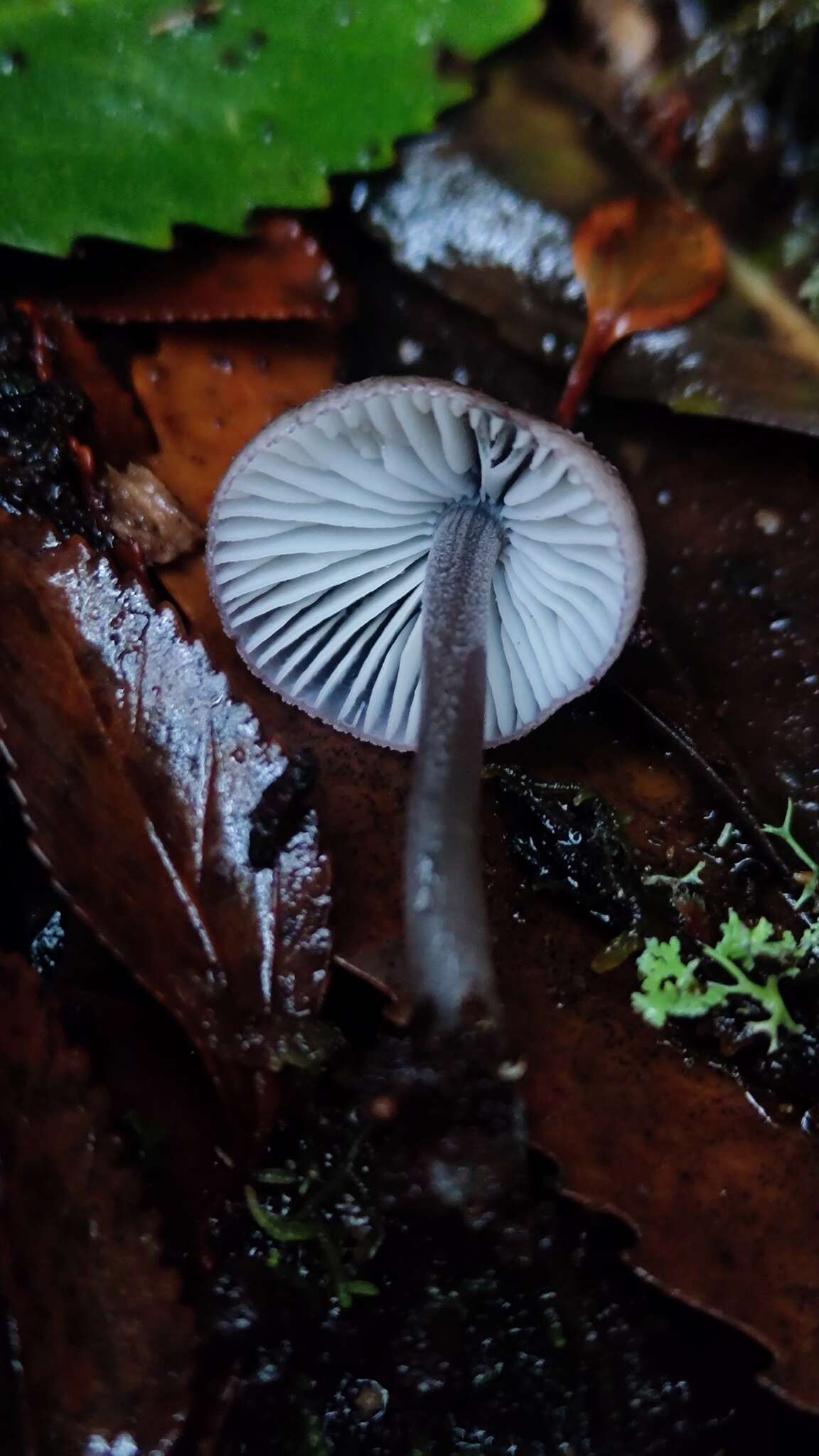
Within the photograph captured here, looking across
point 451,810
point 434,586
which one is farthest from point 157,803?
point 434,586

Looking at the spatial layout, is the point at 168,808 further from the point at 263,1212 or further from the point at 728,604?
the point at 728,604

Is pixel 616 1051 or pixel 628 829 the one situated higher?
pixel 628 829

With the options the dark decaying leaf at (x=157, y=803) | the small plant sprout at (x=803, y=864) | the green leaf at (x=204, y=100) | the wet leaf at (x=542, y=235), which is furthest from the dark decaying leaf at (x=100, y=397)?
the small plant sprout at (x=803, y=864)

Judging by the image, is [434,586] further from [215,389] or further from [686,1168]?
[686,1168]

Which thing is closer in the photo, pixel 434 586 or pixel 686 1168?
pixel 686 1168

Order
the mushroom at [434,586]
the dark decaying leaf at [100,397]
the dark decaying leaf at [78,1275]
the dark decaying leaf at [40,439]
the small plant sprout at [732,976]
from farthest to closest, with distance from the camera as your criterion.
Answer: the dark decaying leaf at [100,397] < the dark decaying leaf at [40,439] < the small plant sprout at [732,976] < the mushroom at [434,586] < the dark decaying leaf at [78,1275]

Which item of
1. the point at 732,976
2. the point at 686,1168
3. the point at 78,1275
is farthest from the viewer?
the point at 732,976

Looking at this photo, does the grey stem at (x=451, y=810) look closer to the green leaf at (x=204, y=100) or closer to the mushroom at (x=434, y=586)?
the mushroom at (x=434, y=586)
